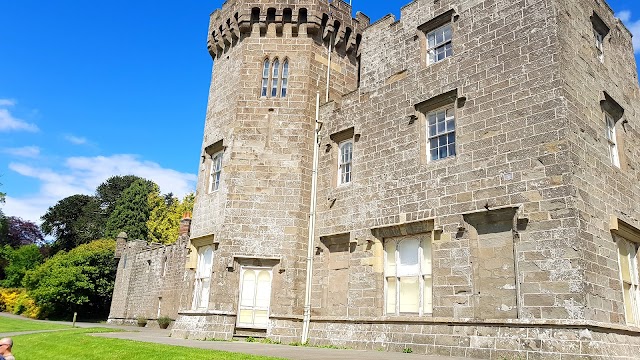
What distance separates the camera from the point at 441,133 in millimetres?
13117

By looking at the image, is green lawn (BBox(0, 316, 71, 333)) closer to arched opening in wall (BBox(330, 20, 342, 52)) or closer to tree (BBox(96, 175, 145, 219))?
arched opening in wall (BBox(330, 20, 342, 52))

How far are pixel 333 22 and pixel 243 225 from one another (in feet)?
27.2

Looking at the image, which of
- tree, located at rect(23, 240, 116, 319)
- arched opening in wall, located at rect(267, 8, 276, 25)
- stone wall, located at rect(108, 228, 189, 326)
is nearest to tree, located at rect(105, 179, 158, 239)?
tree, located at rect(23, 240, 116, 319)

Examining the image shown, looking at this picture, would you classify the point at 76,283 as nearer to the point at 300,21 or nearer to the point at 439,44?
the point at 300,21

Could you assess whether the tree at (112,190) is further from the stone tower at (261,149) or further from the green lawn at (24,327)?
the stone tower at (261,149)

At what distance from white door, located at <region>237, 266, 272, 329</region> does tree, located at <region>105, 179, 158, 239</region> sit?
146ft

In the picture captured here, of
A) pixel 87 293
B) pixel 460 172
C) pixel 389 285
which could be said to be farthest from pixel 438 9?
pixel 87 293

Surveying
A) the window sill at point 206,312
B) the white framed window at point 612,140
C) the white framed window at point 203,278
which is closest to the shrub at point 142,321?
the white framed window at point 203,278

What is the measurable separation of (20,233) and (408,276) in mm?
65404

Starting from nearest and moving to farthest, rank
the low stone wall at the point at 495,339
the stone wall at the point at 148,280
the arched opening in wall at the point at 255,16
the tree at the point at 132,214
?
the low stone wall at the point at 495,339 < the arched opening in wall at the point at 255,16 < the stone wall at the point at 148,280 < the tree at the point at 132,214

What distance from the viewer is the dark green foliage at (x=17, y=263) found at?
50719mm

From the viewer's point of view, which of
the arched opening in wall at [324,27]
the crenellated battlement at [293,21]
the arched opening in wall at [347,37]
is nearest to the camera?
the crenellated battlement at [293,21]

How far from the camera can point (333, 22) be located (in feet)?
60.0

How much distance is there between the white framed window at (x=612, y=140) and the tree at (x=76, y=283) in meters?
37.7
